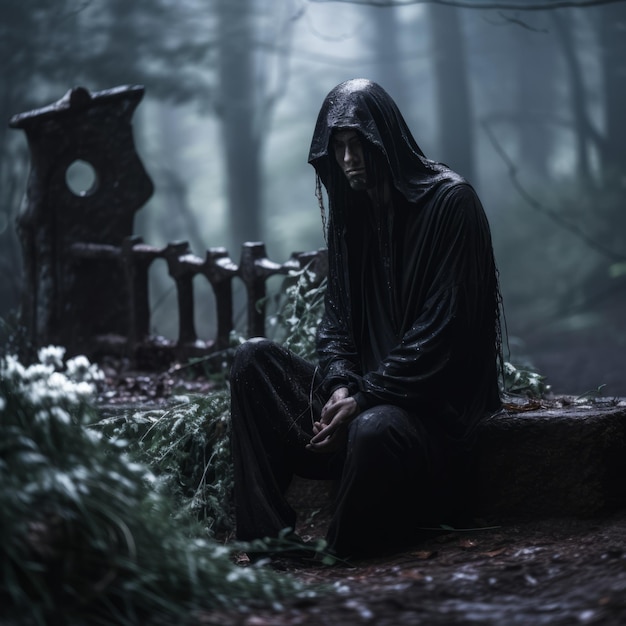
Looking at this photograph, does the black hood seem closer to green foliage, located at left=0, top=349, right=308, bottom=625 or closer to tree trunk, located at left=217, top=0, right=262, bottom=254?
green foliage, located at left=0, top=349, right=308, bottom=625

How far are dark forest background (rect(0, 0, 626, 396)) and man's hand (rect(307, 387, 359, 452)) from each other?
777cm

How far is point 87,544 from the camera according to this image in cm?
294

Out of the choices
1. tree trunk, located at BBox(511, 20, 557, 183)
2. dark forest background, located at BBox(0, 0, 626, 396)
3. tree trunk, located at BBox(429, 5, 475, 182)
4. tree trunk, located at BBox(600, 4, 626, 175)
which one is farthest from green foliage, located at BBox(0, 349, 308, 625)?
tree trunk, located at BBox(511, 20, 557, 183)

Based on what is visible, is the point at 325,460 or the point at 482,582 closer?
the point at 482,582

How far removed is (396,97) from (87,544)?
90.4 feet

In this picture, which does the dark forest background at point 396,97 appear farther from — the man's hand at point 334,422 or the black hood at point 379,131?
the man's hand at point 334,422

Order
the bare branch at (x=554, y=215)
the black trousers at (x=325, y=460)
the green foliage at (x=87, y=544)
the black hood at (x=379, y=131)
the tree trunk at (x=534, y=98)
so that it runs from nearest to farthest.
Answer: the green foliage at (x=87, y=544)
the black trousers at (x=325, y=460)
the black hood at (x=379, y=131)
the bare branch at (x=554, y=215)
the tree trunk at (x=534, y=98)

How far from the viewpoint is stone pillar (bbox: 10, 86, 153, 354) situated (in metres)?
7.81

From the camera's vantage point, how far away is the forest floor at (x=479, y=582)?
9.89 ft

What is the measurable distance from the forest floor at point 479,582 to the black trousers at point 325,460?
0.13m

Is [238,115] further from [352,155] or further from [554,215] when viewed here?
[352,155]

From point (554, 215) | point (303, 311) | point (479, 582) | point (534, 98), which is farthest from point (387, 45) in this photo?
point (479, 582)

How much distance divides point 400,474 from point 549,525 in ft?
2.46

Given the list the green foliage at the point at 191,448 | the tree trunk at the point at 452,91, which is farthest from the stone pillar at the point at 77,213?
the tree trunk at the point at 452,91
